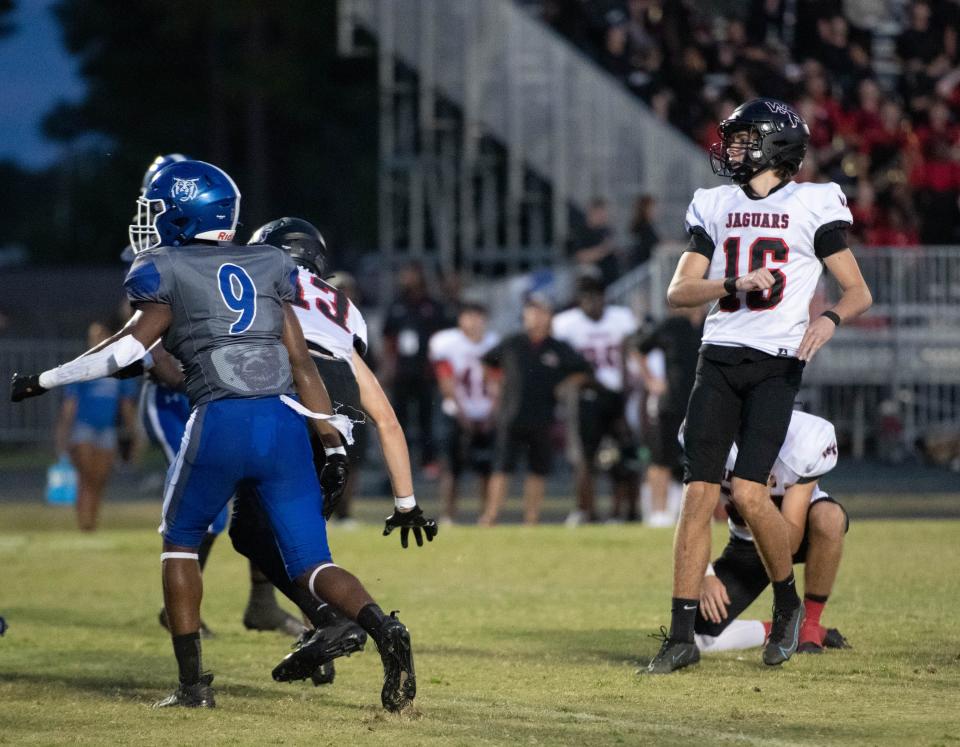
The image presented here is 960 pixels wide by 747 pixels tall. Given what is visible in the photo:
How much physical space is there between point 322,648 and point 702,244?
7.56 feet

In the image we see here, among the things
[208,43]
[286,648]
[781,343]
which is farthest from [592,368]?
[208,43]

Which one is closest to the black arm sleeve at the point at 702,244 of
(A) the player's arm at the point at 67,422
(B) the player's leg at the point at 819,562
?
(B) the player's leg at the point at 819,562

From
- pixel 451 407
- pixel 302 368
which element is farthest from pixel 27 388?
pixel 451 407

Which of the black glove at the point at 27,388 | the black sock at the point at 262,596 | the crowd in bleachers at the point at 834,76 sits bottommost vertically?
the black sock at the point at 262,596

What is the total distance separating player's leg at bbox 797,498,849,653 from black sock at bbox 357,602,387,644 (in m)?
2.18

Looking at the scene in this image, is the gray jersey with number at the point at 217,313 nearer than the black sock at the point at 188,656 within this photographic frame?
Yes

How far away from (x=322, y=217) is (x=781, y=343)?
38.3 meters

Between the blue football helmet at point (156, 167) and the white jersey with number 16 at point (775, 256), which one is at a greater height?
the blue football helmet at point (156, 167)

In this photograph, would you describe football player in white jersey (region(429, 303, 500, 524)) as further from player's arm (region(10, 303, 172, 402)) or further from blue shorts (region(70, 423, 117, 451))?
player's arm (region(10, 303, 172, 402))

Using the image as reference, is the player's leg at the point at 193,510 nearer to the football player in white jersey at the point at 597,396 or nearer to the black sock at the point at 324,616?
the black sock at the point at 324,616

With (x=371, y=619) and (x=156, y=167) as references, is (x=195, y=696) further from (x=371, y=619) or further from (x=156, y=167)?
(x=156, y=167)

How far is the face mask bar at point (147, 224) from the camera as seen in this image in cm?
641

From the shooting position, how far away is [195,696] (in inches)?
252

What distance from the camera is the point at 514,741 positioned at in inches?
222
